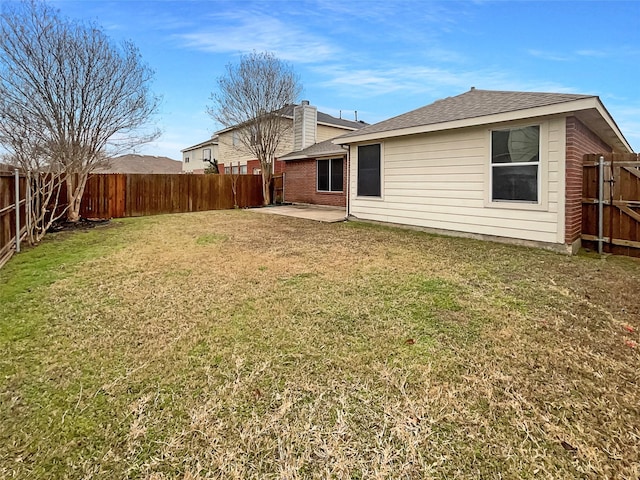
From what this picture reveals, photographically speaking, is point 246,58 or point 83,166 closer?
point 83,166

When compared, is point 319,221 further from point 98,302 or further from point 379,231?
point 98,302

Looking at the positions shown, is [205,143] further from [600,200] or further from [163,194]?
[600,200]

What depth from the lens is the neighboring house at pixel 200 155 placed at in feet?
100

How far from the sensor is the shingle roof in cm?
670

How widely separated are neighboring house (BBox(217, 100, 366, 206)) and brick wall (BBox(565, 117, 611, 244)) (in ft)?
26.8

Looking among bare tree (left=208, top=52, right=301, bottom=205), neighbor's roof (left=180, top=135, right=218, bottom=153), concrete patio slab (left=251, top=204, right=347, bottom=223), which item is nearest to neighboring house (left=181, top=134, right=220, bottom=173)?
neighbor's roof (left=180, top=135, right=218, bottom=153)

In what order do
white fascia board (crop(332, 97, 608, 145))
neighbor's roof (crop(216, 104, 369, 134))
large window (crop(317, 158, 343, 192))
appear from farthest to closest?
1. neighbor's roof (crop(216, 104, 369, 134))
2. large window (crop(317, 158, 343, 192))
3. white fascia board (crop(332, 97, 608, 145))

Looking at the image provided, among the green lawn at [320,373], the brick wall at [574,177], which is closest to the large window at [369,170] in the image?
the brick wall at [574,177]

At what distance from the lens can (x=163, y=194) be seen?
1452 centimetres

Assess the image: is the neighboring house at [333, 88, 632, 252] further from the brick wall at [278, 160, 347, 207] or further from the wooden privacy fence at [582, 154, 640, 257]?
the brick wall at [278, 160, 347, 207]

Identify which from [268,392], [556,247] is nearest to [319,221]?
[556,247]

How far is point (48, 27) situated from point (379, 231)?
10193mm

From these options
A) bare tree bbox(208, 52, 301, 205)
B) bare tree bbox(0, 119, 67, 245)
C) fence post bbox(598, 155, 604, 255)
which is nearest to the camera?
fence post bbox(598, 155, 604, 255)

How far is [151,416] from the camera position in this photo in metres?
2.20
